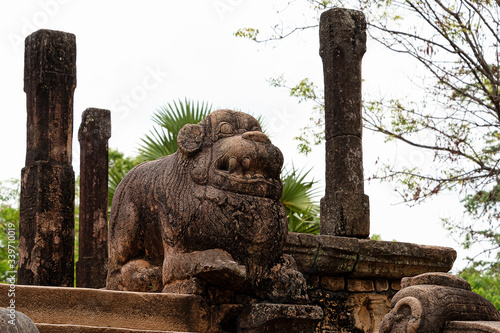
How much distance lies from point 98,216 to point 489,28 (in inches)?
209

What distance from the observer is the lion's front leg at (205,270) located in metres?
4.31

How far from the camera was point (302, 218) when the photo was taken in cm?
1214

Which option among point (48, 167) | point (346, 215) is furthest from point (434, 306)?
point (48, 167)

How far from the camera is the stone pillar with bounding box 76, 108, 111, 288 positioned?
8.92 m

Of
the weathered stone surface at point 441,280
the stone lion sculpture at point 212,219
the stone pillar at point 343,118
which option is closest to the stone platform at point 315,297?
the stone lion sculpture at point 212,219

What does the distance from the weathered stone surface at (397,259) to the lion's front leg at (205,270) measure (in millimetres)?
1639

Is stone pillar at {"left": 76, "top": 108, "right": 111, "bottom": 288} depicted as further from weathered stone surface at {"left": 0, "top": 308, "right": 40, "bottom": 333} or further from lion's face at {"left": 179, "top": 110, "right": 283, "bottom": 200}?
weathered stone surface at {"left": 0, "top": 308, "right": 40, "bottom": 333}

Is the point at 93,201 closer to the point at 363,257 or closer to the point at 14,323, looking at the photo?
the point at 363,257

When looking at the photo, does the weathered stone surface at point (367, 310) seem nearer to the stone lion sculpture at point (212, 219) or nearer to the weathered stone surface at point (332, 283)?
the weathered stone surface at point (332, 283)

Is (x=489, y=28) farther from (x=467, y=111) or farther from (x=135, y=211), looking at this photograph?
(x=135, y=211)

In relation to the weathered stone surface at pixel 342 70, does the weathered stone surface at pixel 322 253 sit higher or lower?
lower

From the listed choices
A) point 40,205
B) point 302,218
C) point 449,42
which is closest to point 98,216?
point 40,205

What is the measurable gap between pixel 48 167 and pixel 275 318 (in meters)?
3.61

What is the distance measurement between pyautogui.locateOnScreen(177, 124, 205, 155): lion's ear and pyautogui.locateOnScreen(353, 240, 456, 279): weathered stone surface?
5.76 ft
